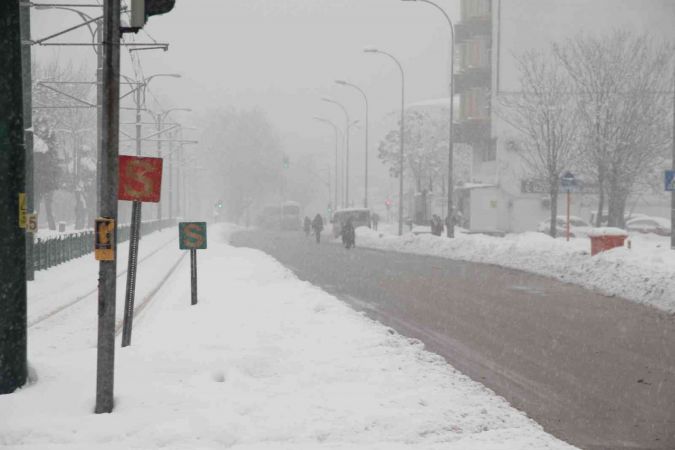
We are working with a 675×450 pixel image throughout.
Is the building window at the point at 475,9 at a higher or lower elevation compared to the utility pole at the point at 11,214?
higher

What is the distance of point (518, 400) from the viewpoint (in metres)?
7.43

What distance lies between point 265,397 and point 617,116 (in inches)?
1255

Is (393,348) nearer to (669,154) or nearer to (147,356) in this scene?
(147,356)

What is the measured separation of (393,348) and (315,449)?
383cm

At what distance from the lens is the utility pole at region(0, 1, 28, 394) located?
259 inches

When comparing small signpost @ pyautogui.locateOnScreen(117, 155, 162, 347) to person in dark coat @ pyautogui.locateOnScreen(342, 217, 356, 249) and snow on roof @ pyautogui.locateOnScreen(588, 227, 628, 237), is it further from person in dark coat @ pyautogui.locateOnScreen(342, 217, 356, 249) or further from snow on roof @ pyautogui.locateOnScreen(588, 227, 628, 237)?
person in dark coat @ pyautogui.locateOnScreen(342, 217, 356, 249)

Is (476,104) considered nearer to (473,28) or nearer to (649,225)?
(473,28)

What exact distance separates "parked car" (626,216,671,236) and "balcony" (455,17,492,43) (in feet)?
61.2

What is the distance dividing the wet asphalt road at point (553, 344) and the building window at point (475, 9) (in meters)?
42.0

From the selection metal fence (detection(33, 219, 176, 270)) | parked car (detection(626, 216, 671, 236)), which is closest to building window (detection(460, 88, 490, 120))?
parked car (detection(626, 216, 671, 236))

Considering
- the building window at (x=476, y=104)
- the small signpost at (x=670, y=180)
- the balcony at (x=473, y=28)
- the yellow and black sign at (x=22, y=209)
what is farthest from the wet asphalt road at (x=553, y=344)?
the balcony at (x=473, y=28)

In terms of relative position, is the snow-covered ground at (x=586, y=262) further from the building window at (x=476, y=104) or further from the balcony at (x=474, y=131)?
the balcony at (x=474, y=131)

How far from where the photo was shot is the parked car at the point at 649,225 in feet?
153

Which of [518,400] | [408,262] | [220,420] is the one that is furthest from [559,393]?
[408,262]
